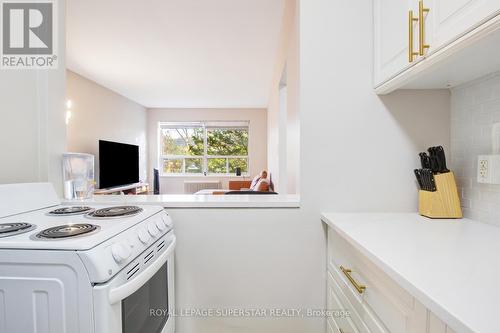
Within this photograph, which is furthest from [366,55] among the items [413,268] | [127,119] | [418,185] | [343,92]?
[127,119]

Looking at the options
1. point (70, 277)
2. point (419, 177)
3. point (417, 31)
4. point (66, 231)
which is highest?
point (417, 31)

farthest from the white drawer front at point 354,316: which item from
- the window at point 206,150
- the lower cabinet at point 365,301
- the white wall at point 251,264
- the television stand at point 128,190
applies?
the window at point 206,150

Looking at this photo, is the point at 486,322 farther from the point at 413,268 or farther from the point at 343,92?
the point at 343,92

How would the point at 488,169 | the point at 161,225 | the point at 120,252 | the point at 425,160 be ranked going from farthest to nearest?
1. the point at 425,160
2. the point at 161,225
3. the point at 488,169
4. the point at 120,252

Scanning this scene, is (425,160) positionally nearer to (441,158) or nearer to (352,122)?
(441,158)

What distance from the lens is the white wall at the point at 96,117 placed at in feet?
13.9

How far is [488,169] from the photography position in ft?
3.47

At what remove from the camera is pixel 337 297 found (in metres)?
1.19

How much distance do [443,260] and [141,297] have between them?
0.97 m

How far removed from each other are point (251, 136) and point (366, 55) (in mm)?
5843

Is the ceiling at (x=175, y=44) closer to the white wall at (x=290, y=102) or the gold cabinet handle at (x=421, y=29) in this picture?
the white wall at (x=290, y=102)

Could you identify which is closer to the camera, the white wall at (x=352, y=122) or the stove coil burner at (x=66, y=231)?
the stove coil burner at (x=66, y=231)

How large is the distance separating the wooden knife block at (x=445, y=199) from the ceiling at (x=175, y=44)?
2128mm

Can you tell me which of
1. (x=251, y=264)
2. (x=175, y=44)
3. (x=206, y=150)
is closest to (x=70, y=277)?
(x=251, y=264)
